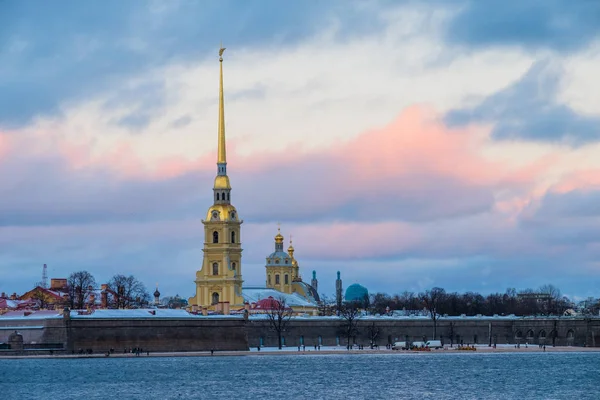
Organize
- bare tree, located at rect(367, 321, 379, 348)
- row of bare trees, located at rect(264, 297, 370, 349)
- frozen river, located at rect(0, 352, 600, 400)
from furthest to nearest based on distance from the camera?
bare tree, located at rect(367, 321, 379, 348)
row of bare trees, located at rect(264, 297, 370, 349)
frozen river, located at rect(0, 352, 600, 400)

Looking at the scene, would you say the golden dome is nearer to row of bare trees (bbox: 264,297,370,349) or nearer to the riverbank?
row of bare trees (bbox: 264,297,370,349)

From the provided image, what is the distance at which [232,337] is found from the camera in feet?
371

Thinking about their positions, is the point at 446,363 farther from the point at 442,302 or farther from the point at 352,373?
the point at 442,302

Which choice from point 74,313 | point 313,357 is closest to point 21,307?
point 74,313

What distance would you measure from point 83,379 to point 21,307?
147ft

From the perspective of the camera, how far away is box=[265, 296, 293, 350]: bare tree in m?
118

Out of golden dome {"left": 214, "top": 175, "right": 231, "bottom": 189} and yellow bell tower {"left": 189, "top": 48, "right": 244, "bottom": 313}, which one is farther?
golden dome {"left": 214, "top": 175, "right": 231, "bottom": 189}

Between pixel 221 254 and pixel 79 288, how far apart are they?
585 inches

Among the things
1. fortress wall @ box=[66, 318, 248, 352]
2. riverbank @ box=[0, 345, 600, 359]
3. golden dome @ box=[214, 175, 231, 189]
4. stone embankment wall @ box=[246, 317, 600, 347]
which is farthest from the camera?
golden dome @ box=[214, 175, 231, 189]

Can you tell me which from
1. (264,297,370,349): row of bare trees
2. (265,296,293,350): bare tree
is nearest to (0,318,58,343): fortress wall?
(265,296,293,350): bare tree

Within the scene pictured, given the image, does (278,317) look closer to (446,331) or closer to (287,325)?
(287,325)

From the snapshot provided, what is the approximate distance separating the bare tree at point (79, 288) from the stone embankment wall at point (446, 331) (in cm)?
2019

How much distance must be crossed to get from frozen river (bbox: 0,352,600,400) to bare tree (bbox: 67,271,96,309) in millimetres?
23411

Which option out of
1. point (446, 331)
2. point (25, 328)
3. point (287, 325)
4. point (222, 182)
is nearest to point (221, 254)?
point (222, 182)
